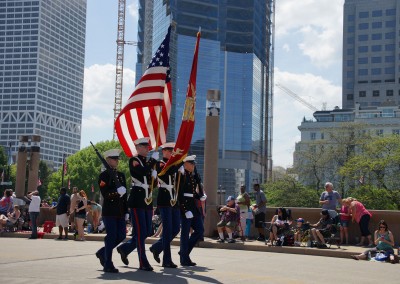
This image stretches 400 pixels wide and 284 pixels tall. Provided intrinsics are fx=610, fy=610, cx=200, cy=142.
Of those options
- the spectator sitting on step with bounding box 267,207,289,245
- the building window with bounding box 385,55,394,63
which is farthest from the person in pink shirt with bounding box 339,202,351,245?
the building window with bounding box 385,55,394,63

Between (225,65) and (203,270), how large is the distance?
13382cm

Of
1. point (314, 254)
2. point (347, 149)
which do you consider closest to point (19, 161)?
point (314, 254)

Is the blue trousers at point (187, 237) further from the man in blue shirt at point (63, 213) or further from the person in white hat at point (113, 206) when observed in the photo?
the man in blue shirt at point (63, 213)

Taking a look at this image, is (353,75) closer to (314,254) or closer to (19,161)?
(19,161)

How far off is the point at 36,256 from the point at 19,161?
2173 cm

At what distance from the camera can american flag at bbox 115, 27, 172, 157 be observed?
38.4 feet

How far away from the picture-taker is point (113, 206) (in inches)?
391

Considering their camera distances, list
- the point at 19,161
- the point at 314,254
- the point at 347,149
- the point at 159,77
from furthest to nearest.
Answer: the point at 347,149
the point at 19,161
the point at 314,254
the point at 159,77

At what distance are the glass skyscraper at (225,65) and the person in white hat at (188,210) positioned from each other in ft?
395

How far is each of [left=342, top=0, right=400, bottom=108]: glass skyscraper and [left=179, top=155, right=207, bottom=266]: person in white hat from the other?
4812 inches

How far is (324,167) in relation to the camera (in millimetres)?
64625

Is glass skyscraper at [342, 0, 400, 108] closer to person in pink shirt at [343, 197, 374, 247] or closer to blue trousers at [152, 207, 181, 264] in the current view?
person in pink shirt at [343, 197, 374, 247]

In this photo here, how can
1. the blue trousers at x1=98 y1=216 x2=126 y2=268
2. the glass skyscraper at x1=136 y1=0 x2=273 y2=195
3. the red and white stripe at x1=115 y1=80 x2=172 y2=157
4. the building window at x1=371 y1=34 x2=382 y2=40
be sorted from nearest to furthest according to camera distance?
1. the blue trousers at x1=98 y1=216 x2=126 y2=268
2. the red and white stripe at x1=115 y1=80 x2=172 y2=157
3. the building window at x1=371 y1=34 x2=382 y2=40
4. the glass skyscraper at x1=136 y1=0 x2=273 y2=195

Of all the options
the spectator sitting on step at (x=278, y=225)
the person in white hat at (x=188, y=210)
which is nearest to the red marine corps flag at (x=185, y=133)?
the person in white hat at (x=188, y=210)
